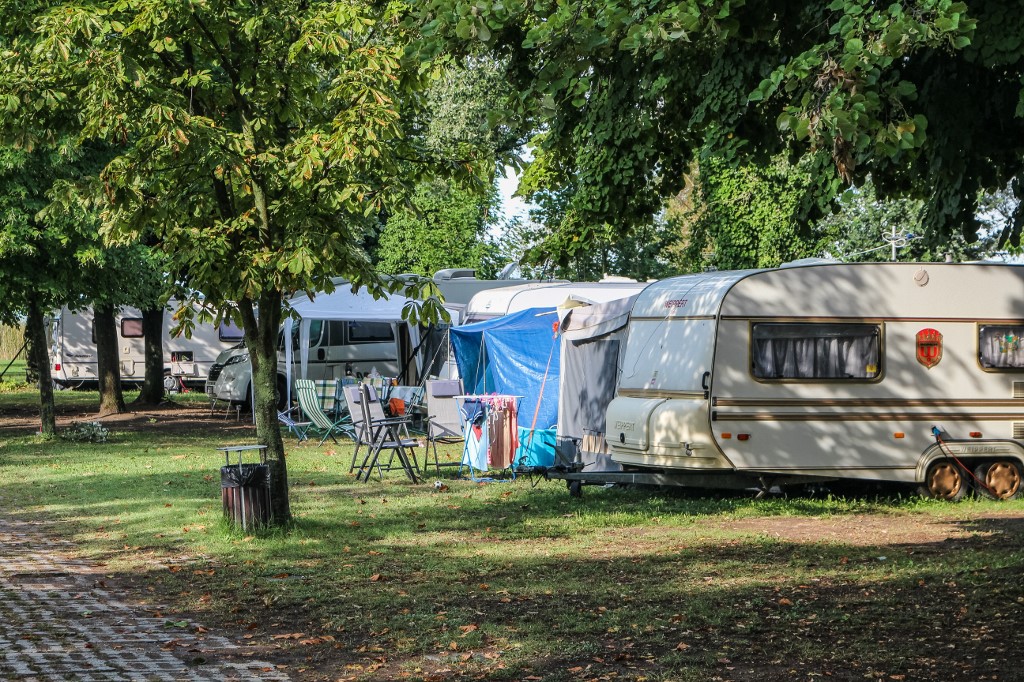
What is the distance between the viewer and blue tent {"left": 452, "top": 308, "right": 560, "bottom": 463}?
51.2 ft

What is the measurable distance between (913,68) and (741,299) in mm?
5225

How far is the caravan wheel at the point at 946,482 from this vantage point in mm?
12578

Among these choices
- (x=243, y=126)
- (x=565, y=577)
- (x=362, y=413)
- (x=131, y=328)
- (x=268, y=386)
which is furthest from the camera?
(x=131, y=328)

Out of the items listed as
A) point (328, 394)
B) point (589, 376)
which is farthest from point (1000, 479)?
point (328, 394)

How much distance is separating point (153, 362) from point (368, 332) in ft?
21.6

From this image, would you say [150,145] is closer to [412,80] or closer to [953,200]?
[412,80]

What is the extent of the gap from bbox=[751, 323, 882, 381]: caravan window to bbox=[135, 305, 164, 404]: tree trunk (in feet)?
63.5

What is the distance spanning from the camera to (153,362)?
28625mm

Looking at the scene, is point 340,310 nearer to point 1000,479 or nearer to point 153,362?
point 153,362

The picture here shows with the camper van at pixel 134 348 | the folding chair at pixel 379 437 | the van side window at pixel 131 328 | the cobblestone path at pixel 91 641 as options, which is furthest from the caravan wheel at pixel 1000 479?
the van side window at pixel 131 328

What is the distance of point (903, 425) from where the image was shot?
12367 mm

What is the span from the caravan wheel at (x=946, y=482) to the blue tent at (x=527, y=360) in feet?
15.9

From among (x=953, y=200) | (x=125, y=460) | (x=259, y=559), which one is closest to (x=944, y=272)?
(x=953, y=200)

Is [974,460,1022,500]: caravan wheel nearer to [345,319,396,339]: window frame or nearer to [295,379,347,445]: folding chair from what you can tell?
[295,379,347,445]: folding chair
